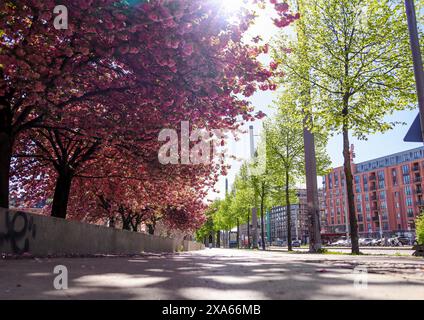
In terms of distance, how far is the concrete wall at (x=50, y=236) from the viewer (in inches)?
407

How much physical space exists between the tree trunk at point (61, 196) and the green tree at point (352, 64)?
12.1 metres

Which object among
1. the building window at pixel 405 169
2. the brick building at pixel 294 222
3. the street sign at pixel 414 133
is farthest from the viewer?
the brick building at pixel 294 222

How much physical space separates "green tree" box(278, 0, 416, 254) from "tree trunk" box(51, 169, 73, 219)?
39.7 ft

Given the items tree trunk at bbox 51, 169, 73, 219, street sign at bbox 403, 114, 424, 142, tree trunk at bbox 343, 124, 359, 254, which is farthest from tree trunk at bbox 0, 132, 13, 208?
tree trunk at bbox 343, 124, 359, 254

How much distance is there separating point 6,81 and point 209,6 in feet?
19.3

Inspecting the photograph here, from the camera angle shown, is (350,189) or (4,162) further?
(350,189)

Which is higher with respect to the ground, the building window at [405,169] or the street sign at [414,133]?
the building window at [405,169]

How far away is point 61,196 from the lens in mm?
17125

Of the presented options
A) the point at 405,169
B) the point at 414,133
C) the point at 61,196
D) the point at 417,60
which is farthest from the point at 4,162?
the point at 405,169

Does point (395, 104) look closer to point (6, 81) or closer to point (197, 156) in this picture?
point (197, 156)

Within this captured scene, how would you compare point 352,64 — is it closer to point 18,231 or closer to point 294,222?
point 18,231

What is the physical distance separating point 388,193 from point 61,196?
106 metres

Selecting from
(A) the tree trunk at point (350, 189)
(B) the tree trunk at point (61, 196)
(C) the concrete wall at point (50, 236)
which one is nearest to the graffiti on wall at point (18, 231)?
(C) the concrete wall at point (50, 236)

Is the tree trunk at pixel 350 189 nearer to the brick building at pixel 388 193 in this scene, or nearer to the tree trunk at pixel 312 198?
the tree trunk at pixel 312 198
